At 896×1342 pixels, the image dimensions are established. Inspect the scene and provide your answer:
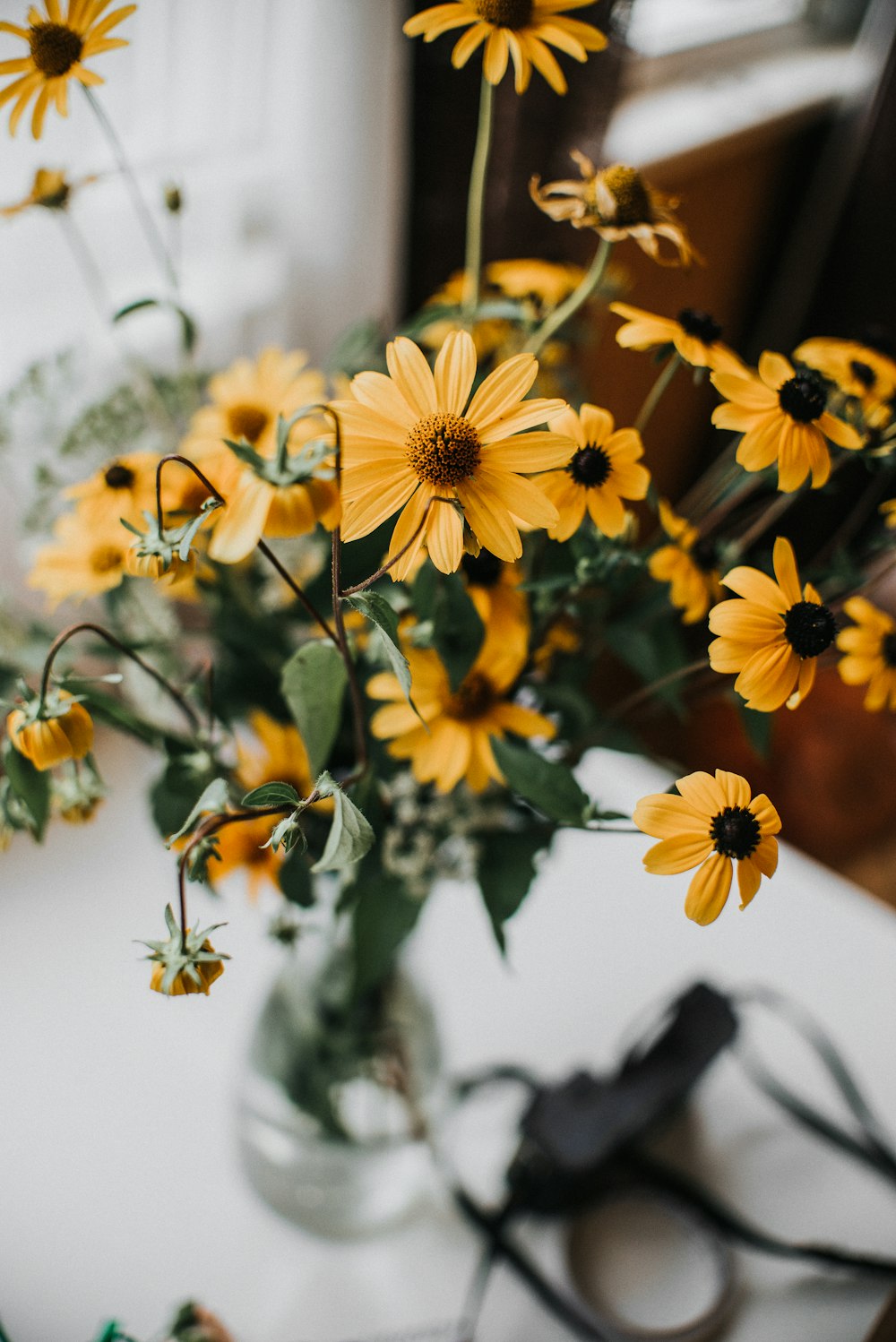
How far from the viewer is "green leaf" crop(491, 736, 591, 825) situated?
1.33ft

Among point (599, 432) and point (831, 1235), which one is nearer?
point (599, 432)

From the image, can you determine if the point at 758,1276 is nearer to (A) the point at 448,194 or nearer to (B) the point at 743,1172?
(B) the point at 743,1172

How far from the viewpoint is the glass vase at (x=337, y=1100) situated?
62 centimetres

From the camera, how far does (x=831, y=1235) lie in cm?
64

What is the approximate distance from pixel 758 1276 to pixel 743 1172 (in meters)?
0.07

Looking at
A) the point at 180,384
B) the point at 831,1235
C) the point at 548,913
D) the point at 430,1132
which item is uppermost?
the point at 180,384

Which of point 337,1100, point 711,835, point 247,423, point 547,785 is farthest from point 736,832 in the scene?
point 337,1100

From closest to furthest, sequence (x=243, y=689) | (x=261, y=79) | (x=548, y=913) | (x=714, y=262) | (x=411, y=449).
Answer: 1. (x=411, y=449)
2. (x=243, y=689)
3. (x=548, y=913)
4. (x=261, y=79)
5. (x=714, y=262)

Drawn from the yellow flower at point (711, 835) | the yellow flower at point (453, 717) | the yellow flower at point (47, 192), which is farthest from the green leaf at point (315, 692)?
the yellow flower at point (47, 192)

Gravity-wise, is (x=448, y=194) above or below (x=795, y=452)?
above

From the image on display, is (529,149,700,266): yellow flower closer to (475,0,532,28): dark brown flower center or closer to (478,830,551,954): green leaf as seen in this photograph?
(475,0,532,28): dark brown flower center

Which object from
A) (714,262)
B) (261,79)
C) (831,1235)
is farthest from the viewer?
(714,262)

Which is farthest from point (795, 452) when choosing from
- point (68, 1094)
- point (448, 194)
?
point (448, 194)

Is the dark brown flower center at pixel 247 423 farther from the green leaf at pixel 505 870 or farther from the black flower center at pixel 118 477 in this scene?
the green leaf at pixel 505 870
